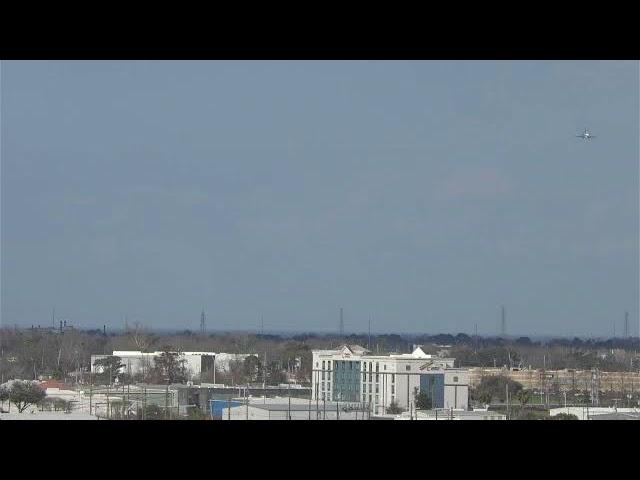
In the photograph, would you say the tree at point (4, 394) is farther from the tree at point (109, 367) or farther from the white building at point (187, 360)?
the white building at point (187, 360)

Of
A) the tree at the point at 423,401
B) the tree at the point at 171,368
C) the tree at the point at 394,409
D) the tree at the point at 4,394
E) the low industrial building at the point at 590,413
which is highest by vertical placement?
the tree at the point at 171,368

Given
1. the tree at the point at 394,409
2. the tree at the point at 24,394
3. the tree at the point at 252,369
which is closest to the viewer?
the tree at the point at 24,394

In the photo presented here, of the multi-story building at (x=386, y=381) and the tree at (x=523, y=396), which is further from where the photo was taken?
the multi-story building at (x=386, y=381)

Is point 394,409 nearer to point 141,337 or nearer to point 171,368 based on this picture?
point 171,368

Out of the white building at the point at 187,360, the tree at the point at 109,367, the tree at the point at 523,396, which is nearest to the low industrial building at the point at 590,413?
the tree at the point at 523,396
